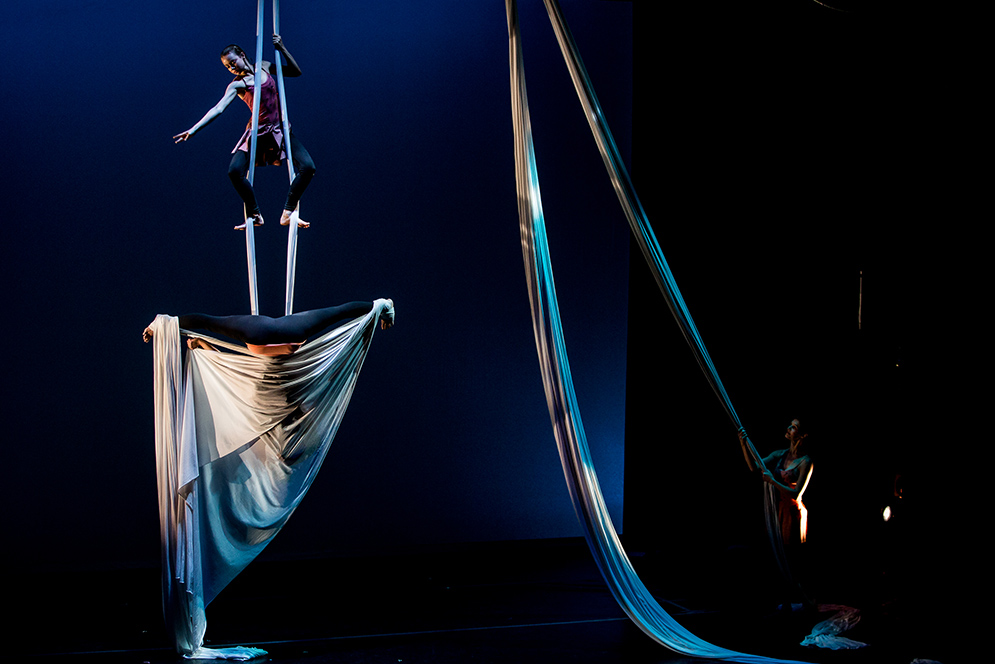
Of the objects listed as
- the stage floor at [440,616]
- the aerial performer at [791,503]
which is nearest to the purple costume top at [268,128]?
the stage floor at [440,616]

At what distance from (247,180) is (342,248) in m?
1.48

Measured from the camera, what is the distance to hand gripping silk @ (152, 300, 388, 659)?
3682 millimetres

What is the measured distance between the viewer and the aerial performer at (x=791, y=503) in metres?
4.16

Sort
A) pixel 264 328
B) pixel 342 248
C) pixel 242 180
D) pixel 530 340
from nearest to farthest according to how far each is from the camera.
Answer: pixel 264 328 < pixel 242 180 < pixel 342 248 < pixel 530 340

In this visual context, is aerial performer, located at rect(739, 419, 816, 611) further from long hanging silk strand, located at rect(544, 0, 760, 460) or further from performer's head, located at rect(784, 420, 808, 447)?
long hanging silk strand, located at rect(544, 0, 760, 460)

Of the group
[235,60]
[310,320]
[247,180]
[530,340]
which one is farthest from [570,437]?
[235,60]

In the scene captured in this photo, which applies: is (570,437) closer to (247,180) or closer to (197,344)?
(197,344)

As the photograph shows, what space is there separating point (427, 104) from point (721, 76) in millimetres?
1753

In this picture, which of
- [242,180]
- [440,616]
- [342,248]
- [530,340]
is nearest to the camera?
[242,180]

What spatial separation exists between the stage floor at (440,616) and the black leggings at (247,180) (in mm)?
1974

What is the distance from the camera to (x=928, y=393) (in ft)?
11.9

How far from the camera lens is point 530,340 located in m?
5.59

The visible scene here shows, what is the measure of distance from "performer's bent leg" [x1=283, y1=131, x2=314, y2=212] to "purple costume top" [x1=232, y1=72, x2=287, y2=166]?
0.17 ft

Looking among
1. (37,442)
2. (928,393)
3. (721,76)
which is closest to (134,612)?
(37,442)
